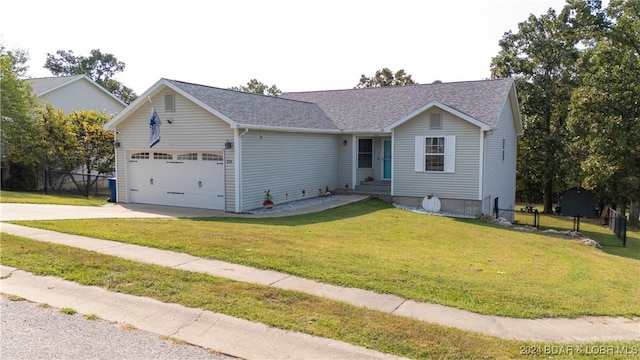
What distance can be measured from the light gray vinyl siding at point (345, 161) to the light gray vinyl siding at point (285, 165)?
0.69ft

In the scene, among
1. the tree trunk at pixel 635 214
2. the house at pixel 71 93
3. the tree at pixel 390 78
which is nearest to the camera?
the tree trunk at pixel 635 214

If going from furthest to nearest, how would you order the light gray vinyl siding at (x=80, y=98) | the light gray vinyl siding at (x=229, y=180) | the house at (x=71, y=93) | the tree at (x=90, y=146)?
the light gray vinyl siding at (x=80, y=98)
the house at (x=71, y=93)
the tree at (x=90, y=146)
the light gray vinyl siding at (x=229, y=180)

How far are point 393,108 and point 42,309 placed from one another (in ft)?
59.7

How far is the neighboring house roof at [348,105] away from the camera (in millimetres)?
15938

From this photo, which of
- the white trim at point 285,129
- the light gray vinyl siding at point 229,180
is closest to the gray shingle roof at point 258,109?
the white trim at point 285,129

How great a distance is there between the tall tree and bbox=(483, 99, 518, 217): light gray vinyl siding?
3.44 metres

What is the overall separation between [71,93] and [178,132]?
18333mm

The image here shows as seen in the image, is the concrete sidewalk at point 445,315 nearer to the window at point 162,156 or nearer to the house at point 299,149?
the house at point 299,149

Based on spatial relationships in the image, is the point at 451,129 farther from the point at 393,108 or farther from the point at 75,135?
the point at 75,135

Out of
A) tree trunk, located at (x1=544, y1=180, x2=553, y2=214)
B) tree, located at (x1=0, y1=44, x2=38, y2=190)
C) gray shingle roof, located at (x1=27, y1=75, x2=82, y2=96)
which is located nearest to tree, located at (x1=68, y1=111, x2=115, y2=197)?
tree, located at (x1=0, y1=44, x2=38, y2=190)

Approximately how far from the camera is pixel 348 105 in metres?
23.4

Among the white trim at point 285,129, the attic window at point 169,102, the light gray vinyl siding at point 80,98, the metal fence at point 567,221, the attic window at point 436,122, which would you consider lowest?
the metal fence at point 567,221

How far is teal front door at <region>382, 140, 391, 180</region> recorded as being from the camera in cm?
2083

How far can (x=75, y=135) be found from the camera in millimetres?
21969
